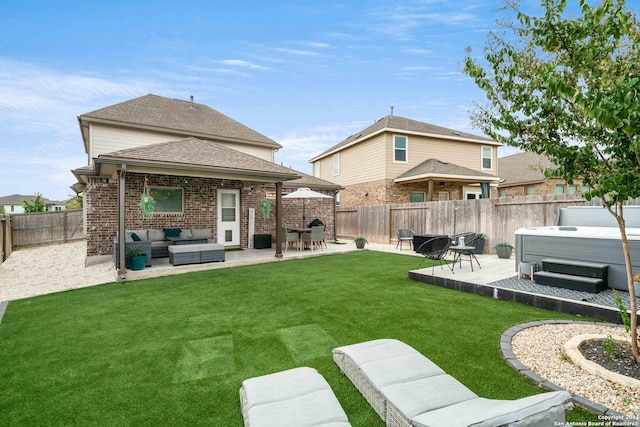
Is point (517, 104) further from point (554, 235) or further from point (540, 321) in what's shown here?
point (554, 235)

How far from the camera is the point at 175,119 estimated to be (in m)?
13.8

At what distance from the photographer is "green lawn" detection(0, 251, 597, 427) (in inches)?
102

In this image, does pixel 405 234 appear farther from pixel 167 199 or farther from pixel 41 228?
pixel 41 228

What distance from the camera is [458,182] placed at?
18.0m

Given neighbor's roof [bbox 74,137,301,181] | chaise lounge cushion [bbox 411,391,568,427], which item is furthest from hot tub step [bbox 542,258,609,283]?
neighbor's roof [bbox 74,137,301,181]

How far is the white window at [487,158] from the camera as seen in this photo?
19950 millimetres

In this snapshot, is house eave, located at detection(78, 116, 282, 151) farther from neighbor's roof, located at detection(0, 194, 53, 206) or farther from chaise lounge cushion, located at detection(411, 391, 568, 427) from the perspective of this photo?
neighbor's roof, located at detection(0, 194, 53, 206)

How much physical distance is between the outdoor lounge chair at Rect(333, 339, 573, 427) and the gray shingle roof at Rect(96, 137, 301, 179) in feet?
22.8

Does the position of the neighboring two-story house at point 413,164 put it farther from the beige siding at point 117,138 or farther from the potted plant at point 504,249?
the beige siding at point 117,138

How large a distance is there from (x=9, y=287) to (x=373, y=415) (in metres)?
9.06

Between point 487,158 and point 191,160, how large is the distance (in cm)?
1855

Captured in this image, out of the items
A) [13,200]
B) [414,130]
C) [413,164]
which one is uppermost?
[414,130]

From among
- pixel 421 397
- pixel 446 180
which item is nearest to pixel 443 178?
pixel 446 180

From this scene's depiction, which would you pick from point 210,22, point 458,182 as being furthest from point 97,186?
point 458,182
